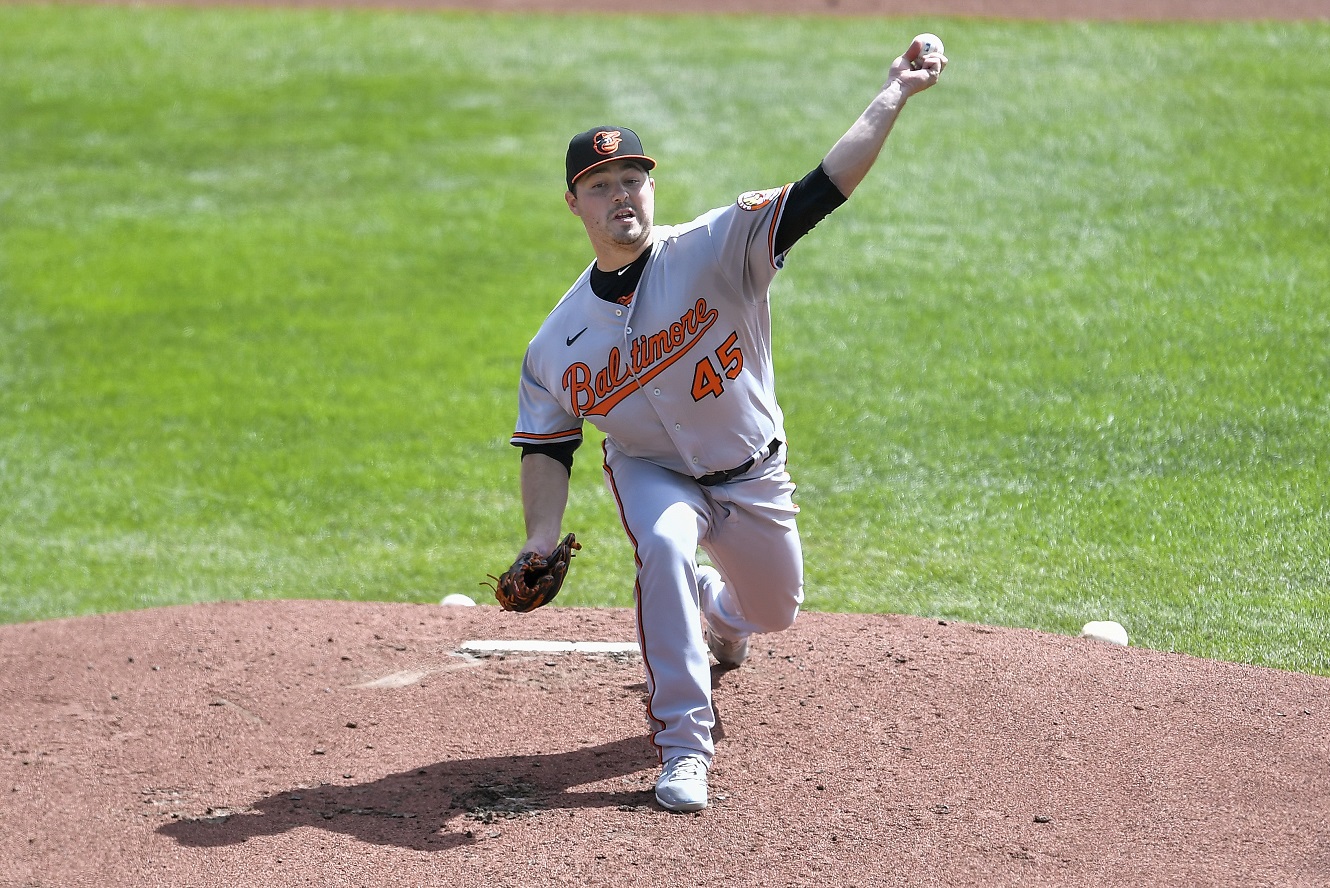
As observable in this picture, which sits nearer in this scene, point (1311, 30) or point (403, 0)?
point (1311, 30)

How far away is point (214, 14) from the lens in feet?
52.7

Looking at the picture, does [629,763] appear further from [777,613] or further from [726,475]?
[726,475]

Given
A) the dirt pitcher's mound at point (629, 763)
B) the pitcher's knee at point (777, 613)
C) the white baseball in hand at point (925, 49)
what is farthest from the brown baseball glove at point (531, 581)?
the white baseball in hand at point (925, 49)

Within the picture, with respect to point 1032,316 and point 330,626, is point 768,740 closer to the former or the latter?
point 330,626

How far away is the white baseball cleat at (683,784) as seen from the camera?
3.94 metres

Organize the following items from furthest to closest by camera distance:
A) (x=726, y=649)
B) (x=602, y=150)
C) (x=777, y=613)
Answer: (x=726, y=649) < (x=777, y=613) < (x=602, y=150)

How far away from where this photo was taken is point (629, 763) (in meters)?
4.38

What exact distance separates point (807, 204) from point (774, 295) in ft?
18.5

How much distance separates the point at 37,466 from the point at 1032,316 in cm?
603

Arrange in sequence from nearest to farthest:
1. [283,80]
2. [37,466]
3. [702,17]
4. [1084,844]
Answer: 1. [1084,844]
2. [37,466]
3. [283,80]
4. [702,17]

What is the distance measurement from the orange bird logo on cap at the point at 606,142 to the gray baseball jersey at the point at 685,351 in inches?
12.9

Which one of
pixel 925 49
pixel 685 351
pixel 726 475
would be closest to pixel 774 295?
pixel 726 475

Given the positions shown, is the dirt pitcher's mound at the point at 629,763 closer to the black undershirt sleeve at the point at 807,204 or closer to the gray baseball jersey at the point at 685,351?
the gray baseball jersey at the point at 685,351

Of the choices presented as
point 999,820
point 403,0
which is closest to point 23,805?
point 999,820
